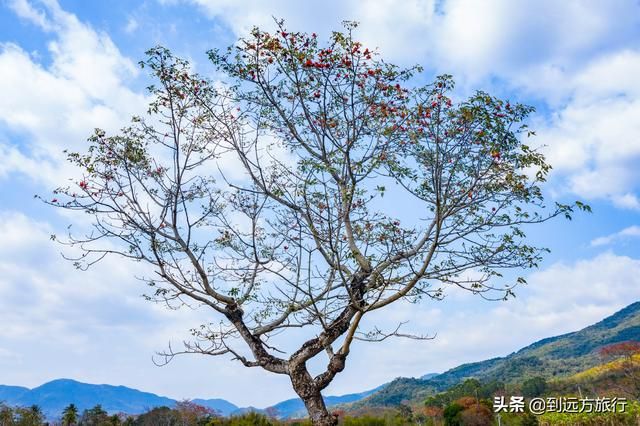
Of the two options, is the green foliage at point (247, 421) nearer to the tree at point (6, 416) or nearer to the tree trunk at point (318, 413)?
the tree trunk at point (318, 413)

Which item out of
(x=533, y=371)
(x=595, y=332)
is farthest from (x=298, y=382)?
(x=595, y=332)

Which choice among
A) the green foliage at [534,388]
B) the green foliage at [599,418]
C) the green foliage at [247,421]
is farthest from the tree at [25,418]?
the green foliage at [534,388]

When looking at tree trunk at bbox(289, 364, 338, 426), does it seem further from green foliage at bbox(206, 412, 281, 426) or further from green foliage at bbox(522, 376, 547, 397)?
green foliage at bbox(522, 376, 547, 397)

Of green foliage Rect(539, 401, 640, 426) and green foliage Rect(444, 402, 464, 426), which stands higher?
green foliage Rect(444, 402, 464, 426)

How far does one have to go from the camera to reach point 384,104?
7.28 m

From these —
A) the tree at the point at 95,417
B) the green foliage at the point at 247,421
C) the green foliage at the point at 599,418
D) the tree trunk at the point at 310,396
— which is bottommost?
the green foliage at the point at 599,418

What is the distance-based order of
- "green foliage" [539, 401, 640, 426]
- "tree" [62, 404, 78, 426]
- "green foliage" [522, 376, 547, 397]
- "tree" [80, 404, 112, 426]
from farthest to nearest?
1. "green foliage" [522, 376, 547, 397]
2. "tree" [80, 404, 112, 426]
3. "tree" [62, 404, 78, 426]
4. "green foliage" [539, 401, 640, 426]

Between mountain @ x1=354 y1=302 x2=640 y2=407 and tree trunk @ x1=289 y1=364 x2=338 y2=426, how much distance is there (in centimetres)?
6161

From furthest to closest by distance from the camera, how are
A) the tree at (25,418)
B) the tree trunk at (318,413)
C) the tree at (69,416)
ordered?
the tree at (69,416), the tree at (25,418), the tree trunk at (318,413)

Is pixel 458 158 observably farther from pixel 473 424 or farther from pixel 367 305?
pixel 473 424

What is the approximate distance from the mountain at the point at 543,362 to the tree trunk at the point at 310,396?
61.6 meters

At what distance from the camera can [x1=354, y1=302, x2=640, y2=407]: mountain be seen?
69875 millimetres

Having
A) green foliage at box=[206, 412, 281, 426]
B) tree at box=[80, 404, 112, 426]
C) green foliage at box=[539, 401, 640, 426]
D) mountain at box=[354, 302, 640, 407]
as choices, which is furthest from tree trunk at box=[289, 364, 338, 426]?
mountain at box=[354, 302, 640, 407]

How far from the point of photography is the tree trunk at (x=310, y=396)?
292 inches
